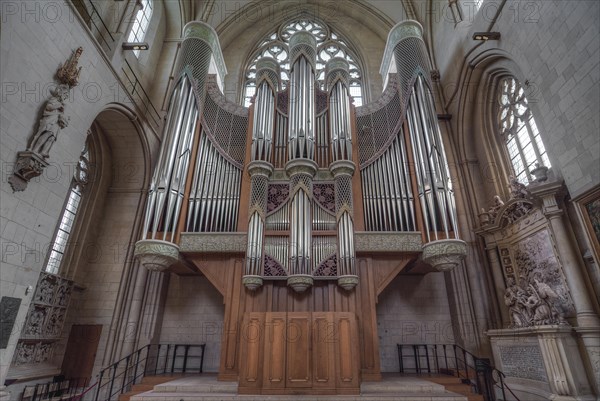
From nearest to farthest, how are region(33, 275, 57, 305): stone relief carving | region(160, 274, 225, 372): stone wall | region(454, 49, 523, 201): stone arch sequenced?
region(33, 275, 57, 305): stone relief carving < region(454, 49, 523, 201): stone arch < region(160, 274, 225, 372): stone wall

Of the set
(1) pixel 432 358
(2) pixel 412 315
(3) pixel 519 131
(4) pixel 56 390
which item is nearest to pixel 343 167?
(3) pixel 519 131

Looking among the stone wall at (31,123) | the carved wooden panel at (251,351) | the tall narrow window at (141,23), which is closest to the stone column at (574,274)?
the carved wooden panel at (251,351)

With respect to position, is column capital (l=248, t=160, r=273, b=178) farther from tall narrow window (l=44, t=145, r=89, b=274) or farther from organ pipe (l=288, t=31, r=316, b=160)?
tall narrow window (l=44, t=145, r=89, b=274)

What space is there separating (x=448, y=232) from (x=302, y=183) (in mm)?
3587

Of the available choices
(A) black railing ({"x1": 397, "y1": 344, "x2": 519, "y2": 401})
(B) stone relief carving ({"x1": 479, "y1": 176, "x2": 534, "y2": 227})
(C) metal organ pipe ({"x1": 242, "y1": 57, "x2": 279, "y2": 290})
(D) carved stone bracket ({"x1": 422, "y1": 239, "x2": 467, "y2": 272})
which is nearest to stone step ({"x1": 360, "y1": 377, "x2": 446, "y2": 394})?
(A) black railing ({"x1": 397, "y1": 344, "x2": 519, "y2": 401})

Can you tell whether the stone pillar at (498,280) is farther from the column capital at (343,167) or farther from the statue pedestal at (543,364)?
the column capital at (343,167)

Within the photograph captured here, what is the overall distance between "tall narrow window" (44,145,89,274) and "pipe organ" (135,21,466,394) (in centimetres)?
313

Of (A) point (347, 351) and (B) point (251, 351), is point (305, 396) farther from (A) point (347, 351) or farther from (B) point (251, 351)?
(B) point (251, 351)

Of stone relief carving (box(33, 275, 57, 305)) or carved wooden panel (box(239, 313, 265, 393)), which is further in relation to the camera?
stone relief carving (box(33, 275, 57, 305))

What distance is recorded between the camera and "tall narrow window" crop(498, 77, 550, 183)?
818 centimetres

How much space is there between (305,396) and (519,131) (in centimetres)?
819

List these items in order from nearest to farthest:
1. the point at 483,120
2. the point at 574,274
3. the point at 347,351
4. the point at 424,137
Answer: the point at 574,274, the point at 347,351, the point at 424,137, the point at 483,120

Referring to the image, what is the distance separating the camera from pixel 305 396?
20.6 ft

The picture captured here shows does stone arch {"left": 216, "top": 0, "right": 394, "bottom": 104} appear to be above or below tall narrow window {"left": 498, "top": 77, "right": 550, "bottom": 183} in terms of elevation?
above
